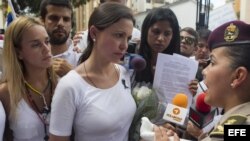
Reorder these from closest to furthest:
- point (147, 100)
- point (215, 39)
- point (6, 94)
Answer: point (215, 39)
point (147, 100)
point (6, 94)

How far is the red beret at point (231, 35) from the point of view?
172 centimetres

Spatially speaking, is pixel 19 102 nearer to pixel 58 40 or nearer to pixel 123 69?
pixel 123 69

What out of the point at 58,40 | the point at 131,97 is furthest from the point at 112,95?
the point at 58,40

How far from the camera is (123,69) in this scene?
2.68 meters

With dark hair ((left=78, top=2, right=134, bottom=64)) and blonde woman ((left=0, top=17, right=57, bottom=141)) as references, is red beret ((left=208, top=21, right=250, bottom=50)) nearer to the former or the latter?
dark hair ((left=78, top=2, right=134, bottom=64))

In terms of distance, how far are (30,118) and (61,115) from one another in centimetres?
36

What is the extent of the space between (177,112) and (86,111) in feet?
1.78

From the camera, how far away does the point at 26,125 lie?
2445mm

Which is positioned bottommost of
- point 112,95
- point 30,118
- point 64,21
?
point 30,118

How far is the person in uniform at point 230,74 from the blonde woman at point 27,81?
4.10 ft

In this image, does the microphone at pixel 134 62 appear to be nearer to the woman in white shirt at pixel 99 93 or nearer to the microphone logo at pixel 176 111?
the woman in white shirt at pixel 99 93

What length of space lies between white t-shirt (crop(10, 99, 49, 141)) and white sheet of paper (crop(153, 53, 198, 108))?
85 cm

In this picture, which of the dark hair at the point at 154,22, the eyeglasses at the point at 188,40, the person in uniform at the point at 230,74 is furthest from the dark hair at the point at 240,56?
the eyeglasses at the point at 188,40

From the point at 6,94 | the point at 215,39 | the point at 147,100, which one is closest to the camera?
the point at 215,39
